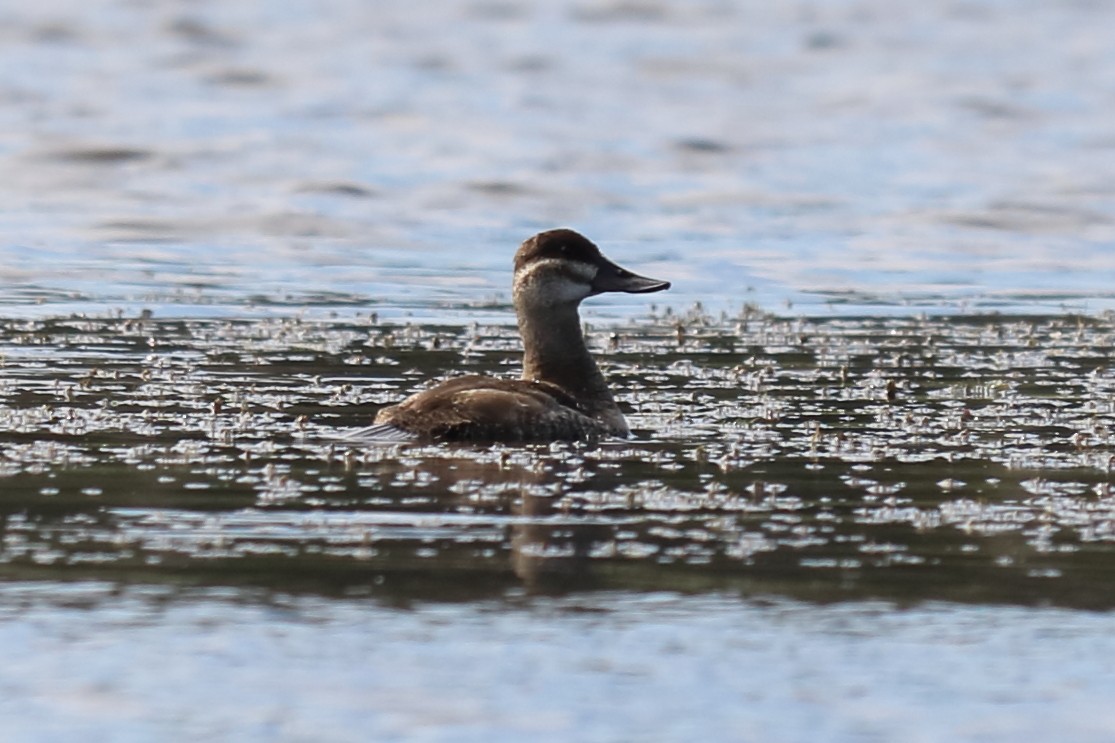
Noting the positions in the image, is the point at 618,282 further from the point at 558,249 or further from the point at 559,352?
the point at 559,352

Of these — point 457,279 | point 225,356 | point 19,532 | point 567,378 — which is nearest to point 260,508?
point 19,532

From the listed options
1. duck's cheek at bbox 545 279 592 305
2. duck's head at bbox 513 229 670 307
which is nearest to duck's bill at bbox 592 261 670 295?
duck's head at bbox 513 229 670 307

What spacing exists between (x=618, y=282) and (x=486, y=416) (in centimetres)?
203

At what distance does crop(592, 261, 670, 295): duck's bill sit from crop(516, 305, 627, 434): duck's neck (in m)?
0.23

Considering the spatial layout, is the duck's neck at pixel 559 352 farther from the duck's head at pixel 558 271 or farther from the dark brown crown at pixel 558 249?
the dark brown crown at pixel 558 249

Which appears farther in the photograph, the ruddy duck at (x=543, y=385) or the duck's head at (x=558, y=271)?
the duck's head at (x=558, y=271)

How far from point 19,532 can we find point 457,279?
676 inches

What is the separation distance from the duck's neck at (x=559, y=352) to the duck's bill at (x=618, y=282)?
232mm

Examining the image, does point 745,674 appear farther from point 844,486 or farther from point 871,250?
point 871,250

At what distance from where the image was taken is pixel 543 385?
41.7 feet

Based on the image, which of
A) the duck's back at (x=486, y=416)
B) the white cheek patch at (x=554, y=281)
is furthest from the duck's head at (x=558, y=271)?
the duck's back at (x=486, y=416)

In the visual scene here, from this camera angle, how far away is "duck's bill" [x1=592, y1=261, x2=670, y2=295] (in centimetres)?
1359

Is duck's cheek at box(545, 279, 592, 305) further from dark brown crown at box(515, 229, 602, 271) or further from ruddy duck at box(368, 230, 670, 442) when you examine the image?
dark brown crown at box(515, 229, 602, 271)

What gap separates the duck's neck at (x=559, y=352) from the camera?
515 inches
